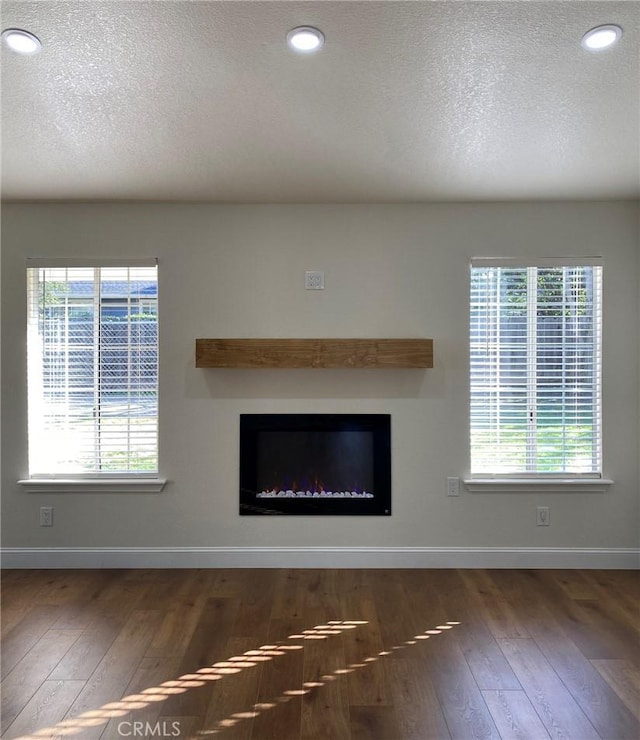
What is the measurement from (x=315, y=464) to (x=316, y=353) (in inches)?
30.3

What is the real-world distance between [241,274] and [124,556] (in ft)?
6.73

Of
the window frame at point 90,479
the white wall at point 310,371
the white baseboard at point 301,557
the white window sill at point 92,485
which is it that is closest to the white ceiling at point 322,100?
the white wall at point 310,371

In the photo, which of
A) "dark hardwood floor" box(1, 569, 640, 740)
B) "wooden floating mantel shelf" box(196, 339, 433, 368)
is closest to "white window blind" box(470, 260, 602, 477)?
"wooden floating mantel shelf" box(196, 339, 433, 368)

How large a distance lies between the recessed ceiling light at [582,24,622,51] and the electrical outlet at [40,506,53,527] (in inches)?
150

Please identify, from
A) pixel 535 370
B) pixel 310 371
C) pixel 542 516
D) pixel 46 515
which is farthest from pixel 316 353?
pixel 46 515

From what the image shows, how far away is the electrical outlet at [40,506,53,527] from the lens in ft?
11.6

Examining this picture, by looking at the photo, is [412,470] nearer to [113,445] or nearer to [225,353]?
[225,353]

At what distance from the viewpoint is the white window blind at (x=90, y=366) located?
3555mm

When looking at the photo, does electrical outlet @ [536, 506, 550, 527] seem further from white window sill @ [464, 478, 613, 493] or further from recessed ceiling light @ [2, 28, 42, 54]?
recessed ceiling light @ [2, 28, 42, 54]

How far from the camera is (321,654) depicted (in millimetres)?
2486

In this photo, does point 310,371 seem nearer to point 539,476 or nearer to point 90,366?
point 90,366

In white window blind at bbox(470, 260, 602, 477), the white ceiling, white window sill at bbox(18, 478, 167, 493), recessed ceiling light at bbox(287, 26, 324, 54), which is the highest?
the white ceiling

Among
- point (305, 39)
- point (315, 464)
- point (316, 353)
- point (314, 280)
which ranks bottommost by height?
point (315, 464)

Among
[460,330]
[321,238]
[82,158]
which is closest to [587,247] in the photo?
[460,330]
